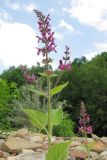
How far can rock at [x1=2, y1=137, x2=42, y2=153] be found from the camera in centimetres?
823

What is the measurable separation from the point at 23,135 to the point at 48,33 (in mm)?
6909

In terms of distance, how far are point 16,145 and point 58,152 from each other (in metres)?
6.05

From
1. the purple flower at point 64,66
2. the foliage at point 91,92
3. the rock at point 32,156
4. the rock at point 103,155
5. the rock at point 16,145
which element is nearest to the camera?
the purple flower at point 64,66

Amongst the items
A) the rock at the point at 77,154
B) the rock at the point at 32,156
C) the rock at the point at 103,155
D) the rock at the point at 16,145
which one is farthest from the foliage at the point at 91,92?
the rock at the point at 32,156

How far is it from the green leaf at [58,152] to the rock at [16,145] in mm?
5876

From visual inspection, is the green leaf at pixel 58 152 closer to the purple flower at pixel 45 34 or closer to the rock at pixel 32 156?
the purple flower at pixel 45 34

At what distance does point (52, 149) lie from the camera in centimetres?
238

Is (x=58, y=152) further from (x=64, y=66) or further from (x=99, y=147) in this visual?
(x=99, y=147)

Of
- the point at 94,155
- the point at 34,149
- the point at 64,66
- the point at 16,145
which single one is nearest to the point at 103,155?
the point at 94,155

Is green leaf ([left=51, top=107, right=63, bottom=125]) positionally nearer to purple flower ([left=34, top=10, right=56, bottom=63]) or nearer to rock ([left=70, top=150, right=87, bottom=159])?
purple flower ([left=34, top=10, right=56, bottom=63])

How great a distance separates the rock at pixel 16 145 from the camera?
8227mm

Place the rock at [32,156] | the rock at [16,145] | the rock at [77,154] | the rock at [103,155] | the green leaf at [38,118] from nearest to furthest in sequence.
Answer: the green leaf at [38,118] < the rock at [32,156] < the rock at [103,155] < the rock at [77,154] < the rock at [16,145]

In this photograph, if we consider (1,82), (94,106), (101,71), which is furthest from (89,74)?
(1,82)

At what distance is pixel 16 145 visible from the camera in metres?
8.35
